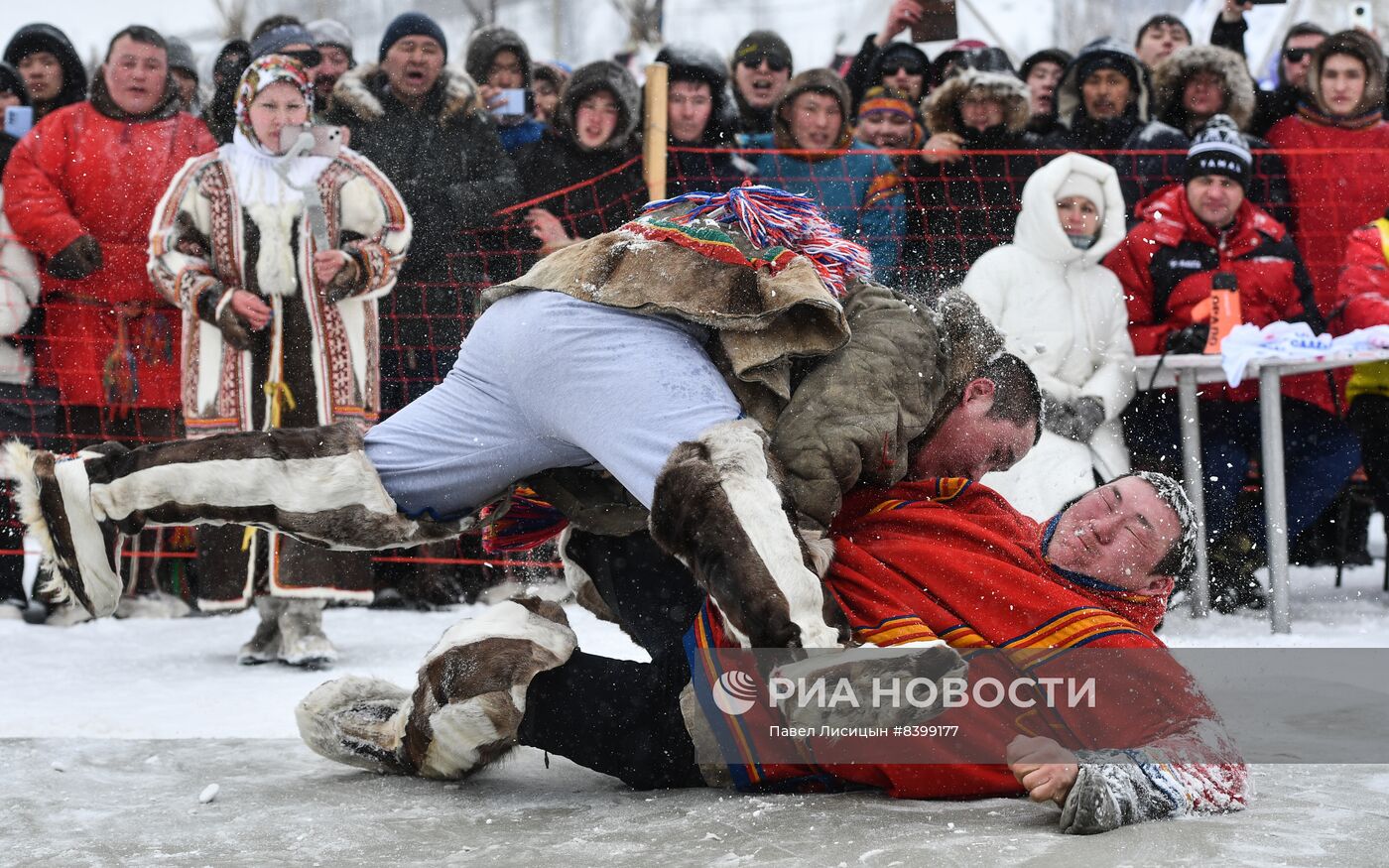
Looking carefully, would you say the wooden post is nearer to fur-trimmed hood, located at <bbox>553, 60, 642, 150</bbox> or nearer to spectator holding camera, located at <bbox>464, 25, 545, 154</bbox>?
fur-trimmed hood, located at <bbox>553, 60, 642, 150</bbox>

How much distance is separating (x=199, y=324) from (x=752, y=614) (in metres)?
2.67

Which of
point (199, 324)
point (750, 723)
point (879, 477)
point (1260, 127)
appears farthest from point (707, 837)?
point (1260, 127)

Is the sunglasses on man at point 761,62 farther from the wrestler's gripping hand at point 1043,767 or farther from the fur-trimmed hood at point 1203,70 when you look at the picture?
the wrestler's gripping hand at point 1043,767

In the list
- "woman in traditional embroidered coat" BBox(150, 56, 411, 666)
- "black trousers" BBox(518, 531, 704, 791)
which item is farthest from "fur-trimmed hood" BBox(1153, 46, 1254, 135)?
"black trousers" BBox(518, 531, 704, 791)

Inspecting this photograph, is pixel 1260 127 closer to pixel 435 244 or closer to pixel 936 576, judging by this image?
pixel 435 244

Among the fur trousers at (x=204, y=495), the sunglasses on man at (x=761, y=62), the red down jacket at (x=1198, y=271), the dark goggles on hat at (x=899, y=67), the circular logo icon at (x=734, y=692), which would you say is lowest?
the circular logo icon at (x=734, y=692)

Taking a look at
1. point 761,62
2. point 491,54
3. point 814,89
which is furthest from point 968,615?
point 491,54

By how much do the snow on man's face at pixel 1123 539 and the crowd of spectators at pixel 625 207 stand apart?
6.58ft

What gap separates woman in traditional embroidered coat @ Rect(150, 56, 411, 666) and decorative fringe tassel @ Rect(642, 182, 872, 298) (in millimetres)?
1940

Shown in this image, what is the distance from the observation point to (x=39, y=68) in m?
5.59

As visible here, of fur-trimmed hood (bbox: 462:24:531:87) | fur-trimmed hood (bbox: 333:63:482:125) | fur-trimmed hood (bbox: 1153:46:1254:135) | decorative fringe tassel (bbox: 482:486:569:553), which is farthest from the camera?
fur-trimmed hood (bbox: 462:24:531:87)

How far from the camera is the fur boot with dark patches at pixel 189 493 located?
254 cm

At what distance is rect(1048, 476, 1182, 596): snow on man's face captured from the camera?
2428mm

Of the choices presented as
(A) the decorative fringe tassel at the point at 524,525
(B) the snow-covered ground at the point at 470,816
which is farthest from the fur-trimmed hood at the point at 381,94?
(A) the decorative fringe tassel at the point at 524,525
